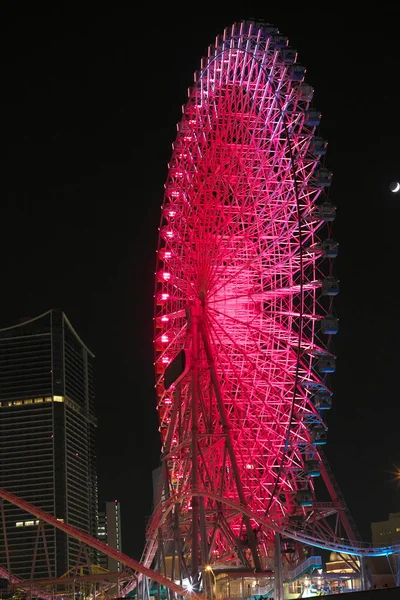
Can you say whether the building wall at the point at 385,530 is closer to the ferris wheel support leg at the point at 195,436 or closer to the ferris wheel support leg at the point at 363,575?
the ferris wheel support leg at the point at 363,575

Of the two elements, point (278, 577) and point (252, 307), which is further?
point (252, 307)

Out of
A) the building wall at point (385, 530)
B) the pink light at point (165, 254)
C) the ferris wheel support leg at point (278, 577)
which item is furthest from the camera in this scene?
the building wall at point (385, 530)

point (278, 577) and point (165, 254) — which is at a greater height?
point (165, 254)

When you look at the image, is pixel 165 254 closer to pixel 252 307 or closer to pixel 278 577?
pixel 252 307

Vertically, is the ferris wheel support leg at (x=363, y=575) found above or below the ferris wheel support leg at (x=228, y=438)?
below

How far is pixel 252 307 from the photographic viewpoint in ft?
203

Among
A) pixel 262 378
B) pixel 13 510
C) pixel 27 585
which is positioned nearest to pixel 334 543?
pixel 262 378

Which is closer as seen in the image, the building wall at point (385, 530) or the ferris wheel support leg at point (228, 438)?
the ferris wheel support leg at point (228, 438)

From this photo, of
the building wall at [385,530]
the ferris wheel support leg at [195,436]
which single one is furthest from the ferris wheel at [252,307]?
the building wall at [385,530]

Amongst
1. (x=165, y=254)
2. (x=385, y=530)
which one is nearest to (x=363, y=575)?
(x=165, y=254)

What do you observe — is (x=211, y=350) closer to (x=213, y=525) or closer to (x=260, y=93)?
(x=213, y=525)

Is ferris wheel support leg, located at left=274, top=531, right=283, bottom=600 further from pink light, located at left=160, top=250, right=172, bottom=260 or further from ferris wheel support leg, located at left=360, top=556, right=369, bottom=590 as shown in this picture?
pink light, located at left=160, top=250, right=172, bottom=260

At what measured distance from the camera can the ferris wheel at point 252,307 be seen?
195 feet

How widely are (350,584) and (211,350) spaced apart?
17282 mm
